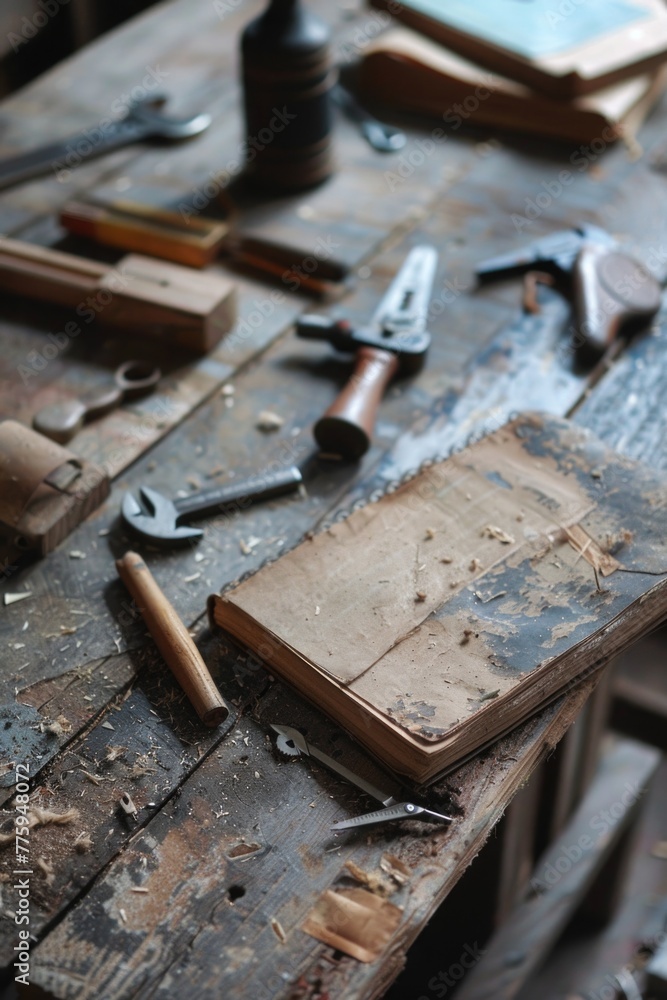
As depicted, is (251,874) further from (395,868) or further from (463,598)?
(463,598)

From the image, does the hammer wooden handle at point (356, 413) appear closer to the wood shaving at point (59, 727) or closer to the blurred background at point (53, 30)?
the wood shaving at point (59, 727)

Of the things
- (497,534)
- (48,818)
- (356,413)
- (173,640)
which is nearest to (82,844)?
(48,818)

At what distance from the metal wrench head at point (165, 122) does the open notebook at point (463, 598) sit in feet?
4.17

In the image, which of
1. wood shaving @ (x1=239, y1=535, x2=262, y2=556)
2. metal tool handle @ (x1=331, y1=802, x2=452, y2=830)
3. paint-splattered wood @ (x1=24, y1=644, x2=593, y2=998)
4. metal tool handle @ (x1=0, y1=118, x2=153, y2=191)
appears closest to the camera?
paint-splattered wood @ (x1=24, y1=644, x2=593, y2=998)

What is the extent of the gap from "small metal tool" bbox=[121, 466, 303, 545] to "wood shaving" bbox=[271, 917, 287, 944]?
1.83 feet

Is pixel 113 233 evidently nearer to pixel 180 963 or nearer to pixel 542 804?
pixel 180 963

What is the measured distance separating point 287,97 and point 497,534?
110 cm

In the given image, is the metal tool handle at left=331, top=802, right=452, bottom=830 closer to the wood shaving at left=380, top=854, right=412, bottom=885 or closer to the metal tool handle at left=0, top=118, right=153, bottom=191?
the wood shaving at left=380, top=854, right=412, bottom=885

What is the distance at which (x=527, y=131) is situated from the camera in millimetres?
2256

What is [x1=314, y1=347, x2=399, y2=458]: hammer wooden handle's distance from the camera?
1455 millimetres

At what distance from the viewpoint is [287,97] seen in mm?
1886

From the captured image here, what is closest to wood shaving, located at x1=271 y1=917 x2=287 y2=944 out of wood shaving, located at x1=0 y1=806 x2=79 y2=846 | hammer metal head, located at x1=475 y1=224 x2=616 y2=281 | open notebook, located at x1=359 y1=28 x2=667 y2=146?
wood shaving, located at x1=0 y1=806 x2=79 y2=846

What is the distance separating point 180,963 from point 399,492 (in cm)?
65

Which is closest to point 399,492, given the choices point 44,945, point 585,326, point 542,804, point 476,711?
point 476,711
